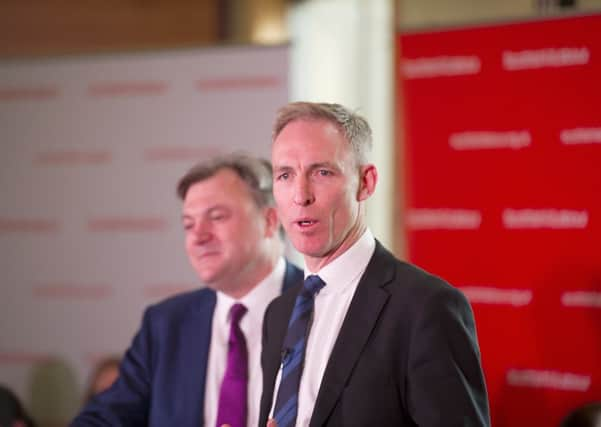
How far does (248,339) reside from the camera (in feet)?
8.55

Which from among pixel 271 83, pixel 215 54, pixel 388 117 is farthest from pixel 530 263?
pixel 215 54

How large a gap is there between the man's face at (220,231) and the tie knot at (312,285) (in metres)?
0.65

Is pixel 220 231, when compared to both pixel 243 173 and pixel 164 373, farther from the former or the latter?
pixel 164 373

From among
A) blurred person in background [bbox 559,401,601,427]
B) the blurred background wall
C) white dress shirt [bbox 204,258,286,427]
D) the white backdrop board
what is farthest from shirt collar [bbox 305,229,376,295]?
the white backdrop board

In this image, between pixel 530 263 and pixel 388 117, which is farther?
pixel 388 117

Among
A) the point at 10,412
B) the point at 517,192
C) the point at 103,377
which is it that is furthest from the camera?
the point at 103,377

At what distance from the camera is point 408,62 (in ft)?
12.6

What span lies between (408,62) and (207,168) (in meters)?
1.50

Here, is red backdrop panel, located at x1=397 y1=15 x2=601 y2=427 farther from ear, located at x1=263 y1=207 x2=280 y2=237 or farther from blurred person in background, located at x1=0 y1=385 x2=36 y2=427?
blurred person in background, located at x1=0 y1=385 x2=36 y2=427

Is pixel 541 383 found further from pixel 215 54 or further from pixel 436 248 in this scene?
pixel 215 54

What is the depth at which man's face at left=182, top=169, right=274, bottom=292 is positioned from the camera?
2.62 metres

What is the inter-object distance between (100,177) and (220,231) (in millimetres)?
2351

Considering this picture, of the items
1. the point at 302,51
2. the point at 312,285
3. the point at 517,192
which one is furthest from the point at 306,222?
the point at 302,51

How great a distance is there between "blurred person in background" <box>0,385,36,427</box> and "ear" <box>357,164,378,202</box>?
1.91 m
